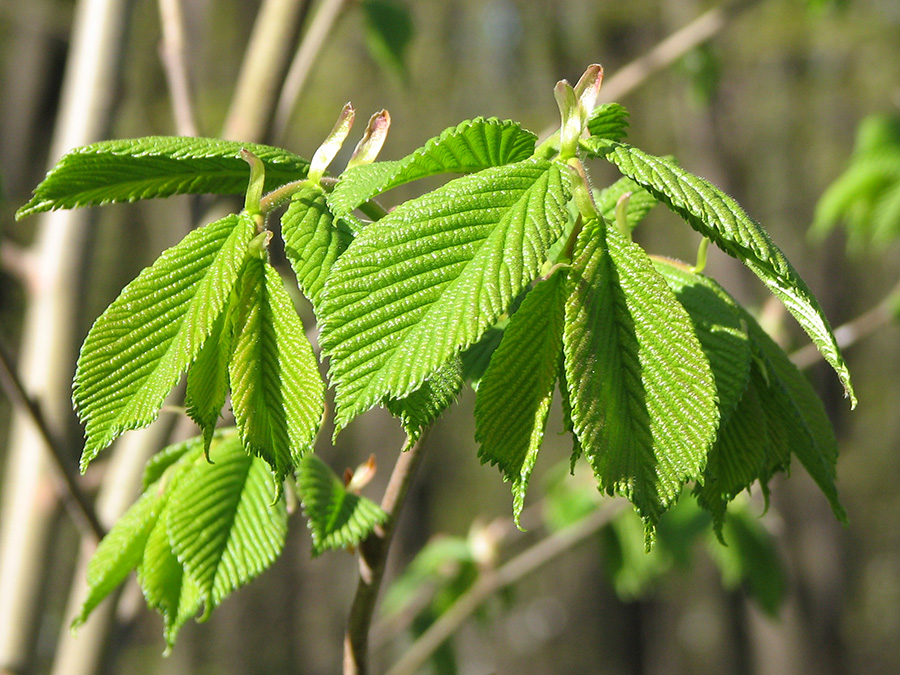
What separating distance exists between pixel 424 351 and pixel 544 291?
91mm

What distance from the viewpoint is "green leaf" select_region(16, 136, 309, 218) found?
0.61 meters

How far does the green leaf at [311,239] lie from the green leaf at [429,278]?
0.15 feet

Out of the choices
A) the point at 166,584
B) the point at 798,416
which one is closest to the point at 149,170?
the point at 166,584

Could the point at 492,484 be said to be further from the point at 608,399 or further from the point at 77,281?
the point at 608,399

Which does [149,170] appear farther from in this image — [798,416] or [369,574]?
[798,416]

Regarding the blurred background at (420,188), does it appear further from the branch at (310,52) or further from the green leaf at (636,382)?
the green leaf at (636,382)

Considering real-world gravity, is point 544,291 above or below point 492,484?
above

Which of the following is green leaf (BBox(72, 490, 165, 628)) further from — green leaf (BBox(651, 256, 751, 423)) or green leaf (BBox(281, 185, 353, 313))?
green leaf (BBox(651, 256, 751, 423))

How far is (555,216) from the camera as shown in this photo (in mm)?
528

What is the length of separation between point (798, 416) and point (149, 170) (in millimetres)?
500

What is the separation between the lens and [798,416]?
630mm

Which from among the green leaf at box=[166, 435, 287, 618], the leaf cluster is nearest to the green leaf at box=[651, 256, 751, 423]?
the leaf cluster

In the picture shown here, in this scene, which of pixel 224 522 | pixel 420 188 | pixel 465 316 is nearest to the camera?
pixel 465 316

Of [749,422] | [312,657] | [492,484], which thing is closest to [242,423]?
[749,422]
